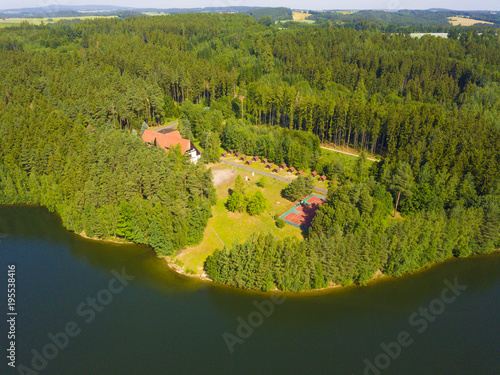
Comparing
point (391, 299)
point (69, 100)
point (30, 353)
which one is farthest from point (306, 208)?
point (69, 100)

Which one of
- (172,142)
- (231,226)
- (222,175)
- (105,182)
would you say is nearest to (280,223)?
(231,226)

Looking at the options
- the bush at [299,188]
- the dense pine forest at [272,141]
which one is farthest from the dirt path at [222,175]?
the bush at [299,188]

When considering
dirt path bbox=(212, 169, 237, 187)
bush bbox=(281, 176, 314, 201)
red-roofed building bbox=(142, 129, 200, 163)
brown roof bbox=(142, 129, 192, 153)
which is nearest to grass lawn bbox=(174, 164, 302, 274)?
dirt path bbox=(212, 169, 237, 187)

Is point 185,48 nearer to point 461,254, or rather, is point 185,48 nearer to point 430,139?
point 430,139

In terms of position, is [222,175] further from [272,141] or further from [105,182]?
[105,182]

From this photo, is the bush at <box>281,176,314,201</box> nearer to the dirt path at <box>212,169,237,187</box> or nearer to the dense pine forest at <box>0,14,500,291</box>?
the dense pine forest at <box>0,14,500,291</box>

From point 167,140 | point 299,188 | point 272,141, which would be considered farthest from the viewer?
point 272,141

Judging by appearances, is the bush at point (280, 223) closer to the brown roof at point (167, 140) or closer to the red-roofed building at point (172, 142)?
the red-roofed building at point (172, 142)
